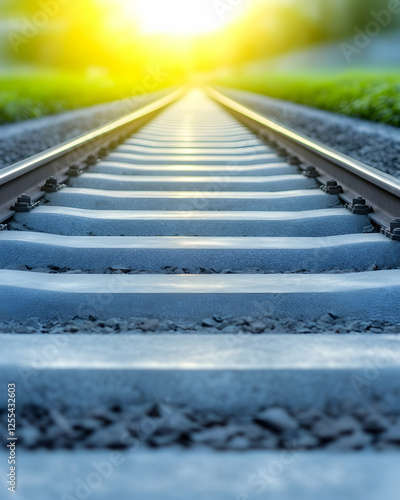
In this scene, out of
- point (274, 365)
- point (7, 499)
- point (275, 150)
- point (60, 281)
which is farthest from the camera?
point (275, 150)

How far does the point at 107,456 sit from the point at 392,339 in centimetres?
90

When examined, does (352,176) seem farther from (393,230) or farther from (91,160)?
(91,160)

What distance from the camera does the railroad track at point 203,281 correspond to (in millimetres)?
1494

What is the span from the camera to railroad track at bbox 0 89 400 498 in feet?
4.90

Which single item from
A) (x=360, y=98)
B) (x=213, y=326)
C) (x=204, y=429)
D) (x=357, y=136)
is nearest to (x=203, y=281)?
(x=213, y=326)

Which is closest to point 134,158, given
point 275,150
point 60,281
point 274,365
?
point 275,150

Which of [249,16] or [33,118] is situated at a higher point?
[249,16]

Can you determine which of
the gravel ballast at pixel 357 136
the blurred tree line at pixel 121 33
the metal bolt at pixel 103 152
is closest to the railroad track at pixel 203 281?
the metal bolt at pixel 103 152

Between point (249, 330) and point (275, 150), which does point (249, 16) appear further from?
point (249, 330)

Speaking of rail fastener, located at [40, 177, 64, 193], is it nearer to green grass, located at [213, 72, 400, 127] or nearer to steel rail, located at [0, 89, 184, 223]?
steel rail, located at [0, 89, 184, 223]

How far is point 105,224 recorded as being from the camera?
10.3ft

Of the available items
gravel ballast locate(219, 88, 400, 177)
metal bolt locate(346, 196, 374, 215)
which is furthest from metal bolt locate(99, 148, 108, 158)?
metal bolt locate(346, 196, 374, 215)

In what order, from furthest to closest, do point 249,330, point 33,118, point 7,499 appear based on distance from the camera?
point 33,118 → point 249,330 → point 7,499

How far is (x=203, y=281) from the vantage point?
7.50 feet
